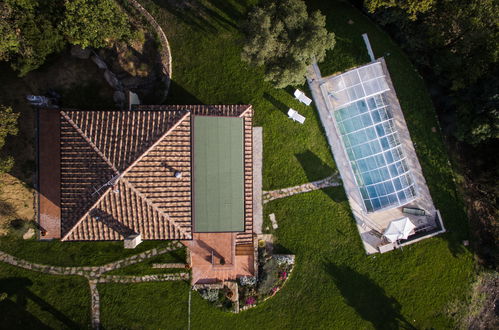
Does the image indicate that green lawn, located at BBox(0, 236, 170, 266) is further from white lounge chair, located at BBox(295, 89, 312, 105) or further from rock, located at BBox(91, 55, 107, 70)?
white lounge chair, located at BBox(295, 89, 312, 105)

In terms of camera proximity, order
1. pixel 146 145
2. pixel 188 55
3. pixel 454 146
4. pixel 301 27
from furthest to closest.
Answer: pixel 454 146 < pixel 188 55 < pixel 301 27 < pixel 146 145

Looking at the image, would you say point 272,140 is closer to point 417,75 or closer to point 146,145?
point 146,145

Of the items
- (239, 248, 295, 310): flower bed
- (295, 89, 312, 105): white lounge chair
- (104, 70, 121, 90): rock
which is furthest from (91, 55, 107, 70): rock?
(239, 248, 295, 310): flower bed

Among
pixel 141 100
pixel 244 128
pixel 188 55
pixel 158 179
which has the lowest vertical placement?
pixel 158 179

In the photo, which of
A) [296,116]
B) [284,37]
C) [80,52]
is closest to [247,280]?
[296,116]

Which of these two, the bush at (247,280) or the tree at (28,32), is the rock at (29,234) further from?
the bush at (247,280)

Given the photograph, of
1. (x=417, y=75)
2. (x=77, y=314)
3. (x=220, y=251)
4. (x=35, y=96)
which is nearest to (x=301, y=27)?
(x=417, y=75)

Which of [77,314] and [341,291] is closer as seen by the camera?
[77,314]

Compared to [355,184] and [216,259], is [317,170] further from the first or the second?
[216,259]

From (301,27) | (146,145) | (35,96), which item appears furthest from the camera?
(35,96)
